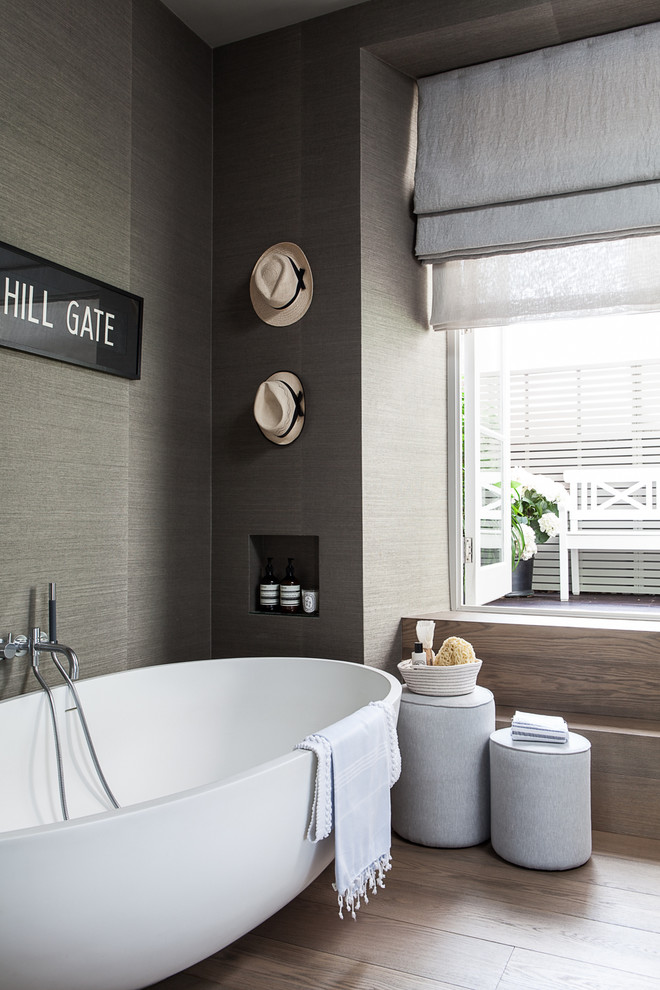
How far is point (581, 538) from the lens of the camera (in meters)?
4.16

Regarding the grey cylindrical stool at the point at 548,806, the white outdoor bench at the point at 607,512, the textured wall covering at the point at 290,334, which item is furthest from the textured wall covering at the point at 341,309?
the white outdoor bench at the point at 607,512

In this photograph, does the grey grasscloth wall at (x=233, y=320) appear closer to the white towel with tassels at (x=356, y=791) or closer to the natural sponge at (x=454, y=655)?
the natural sponge at (x=454, y=655)

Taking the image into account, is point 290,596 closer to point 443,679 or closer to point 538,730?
point 443,679

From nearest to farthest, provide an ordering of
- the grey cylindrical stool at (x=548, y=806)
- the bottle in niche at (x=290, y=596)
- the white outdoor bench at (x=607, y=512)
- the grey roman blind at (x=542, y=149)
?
the grey cylindrical stool at (x=548, y=806)
the grey roman blind at (x=542, y=149)
the bottle in niche at (x=290, y=596)
the white outdoor bench at (x=607, y=512)

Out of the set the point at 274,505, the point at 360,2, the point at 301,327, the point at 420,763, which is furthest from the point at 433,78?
the point at 420,763

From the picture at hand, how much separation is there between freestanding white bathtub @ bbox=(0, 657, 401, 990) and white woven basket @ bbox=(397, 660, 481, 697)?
23cm

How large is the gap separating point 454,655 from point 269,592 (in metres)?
0.83

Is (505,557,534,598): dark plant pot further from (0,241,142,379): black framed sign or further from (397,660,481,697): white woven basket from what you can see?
(0,241,142,379): black framed sign

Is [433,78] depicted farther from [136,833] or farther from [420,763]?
[136,833]

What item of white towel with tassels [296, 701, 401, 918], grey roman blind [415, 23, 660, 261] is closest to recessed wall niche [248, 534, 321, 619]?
white towel with tassels [296, 701, 401, 918]

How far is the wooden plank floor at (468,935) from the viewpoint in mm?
1794

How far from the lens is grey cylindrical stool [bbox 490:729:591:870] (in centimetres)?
230

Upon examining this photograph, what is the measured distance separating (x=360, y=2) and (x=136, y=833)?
9.65 feet

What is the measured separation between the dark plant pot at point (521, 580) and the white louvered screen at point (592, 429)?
2.69 ft
